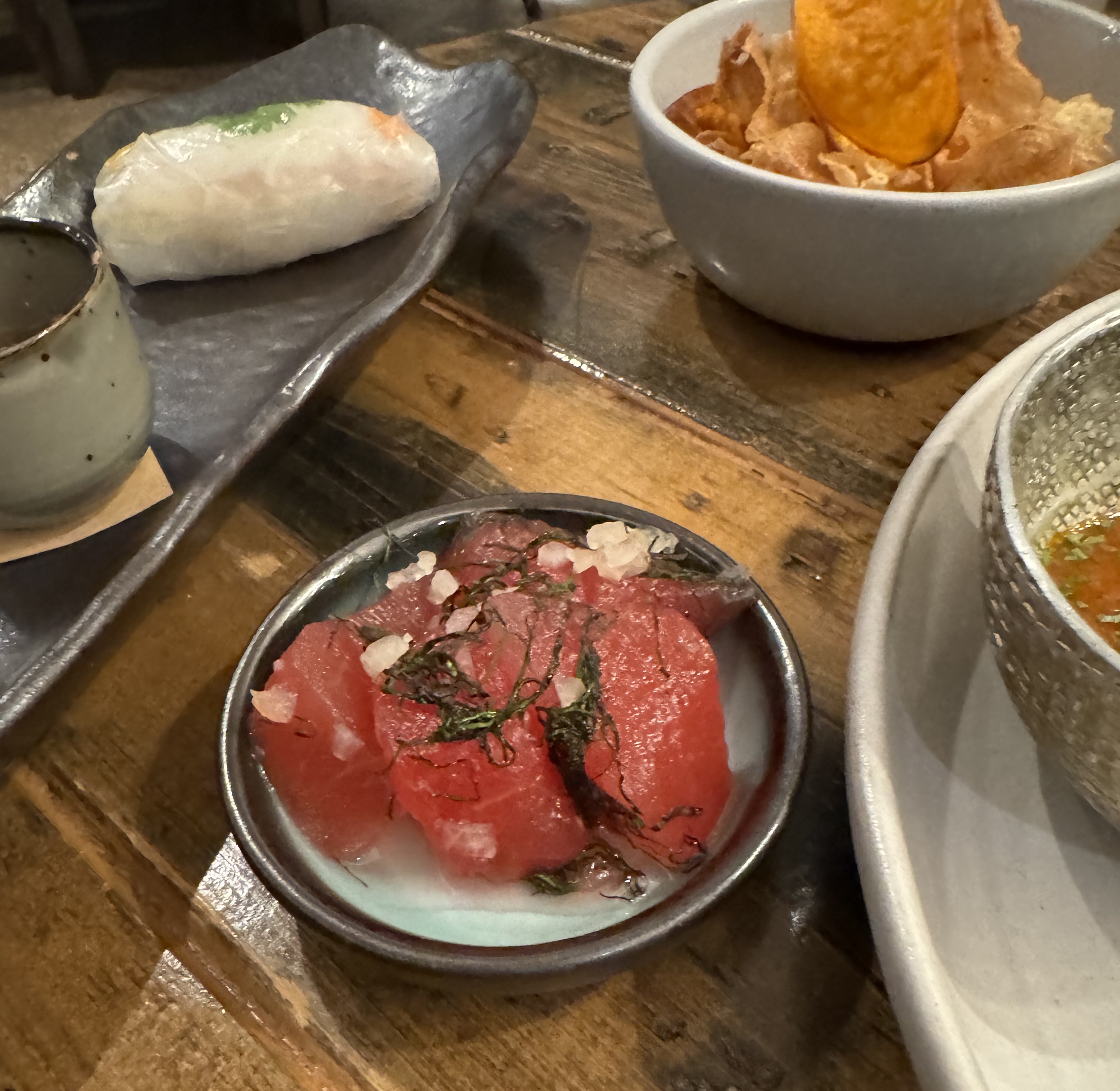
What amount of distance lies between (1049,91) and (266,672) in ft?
3.50

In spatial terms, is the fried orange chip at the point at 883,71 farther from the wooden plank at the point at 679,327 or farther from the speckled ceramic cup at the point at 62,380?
the speckled ceramic cup at the point at 62,380

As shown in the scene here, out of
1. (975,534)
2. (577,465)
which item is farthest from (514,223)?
(975,534)

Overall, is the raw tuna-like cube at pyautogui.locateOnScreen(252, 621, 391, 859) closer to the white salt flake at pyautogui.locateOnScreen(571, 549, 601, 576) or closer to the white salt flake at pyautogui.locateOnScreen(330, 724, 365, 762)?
the white salt flake at pyautogui.locateOnScreen(330, 724, 365, 762)

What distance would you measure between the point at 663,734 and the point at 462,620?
160 millimetres

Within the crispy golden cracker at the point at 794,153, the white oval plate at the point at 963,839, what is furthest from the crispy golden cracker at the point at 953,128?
the white oval plate at the point at 963,839

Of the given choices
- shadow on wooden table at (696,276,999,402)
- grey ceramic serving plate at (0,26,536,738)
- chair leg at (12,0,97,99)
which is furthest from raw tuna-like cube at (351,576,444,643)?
chair leg at (12,0,97,99)

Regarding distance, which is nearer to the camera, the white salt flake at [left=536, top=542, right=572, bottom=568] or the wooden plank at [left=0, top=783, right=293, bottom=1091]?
the wooden plank at [left=0, top=783, right=293, bottom=1091]

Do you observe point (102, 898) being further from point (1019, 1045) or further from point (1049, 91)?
point (1049, 91)

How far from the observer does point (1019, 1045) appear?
470mm

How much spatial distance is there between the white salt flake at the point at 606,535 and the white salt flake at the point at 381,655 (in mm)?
166

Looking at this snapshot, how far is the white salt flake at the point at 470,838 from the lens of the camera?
578 mm

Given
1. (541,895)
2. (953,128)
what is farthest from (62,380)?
(953,128)

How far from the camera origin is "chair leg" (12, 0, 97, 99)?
3221mm

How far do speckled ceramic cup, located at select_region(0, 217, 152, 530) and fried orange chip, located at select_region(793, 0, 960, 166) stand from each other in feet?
2.31
